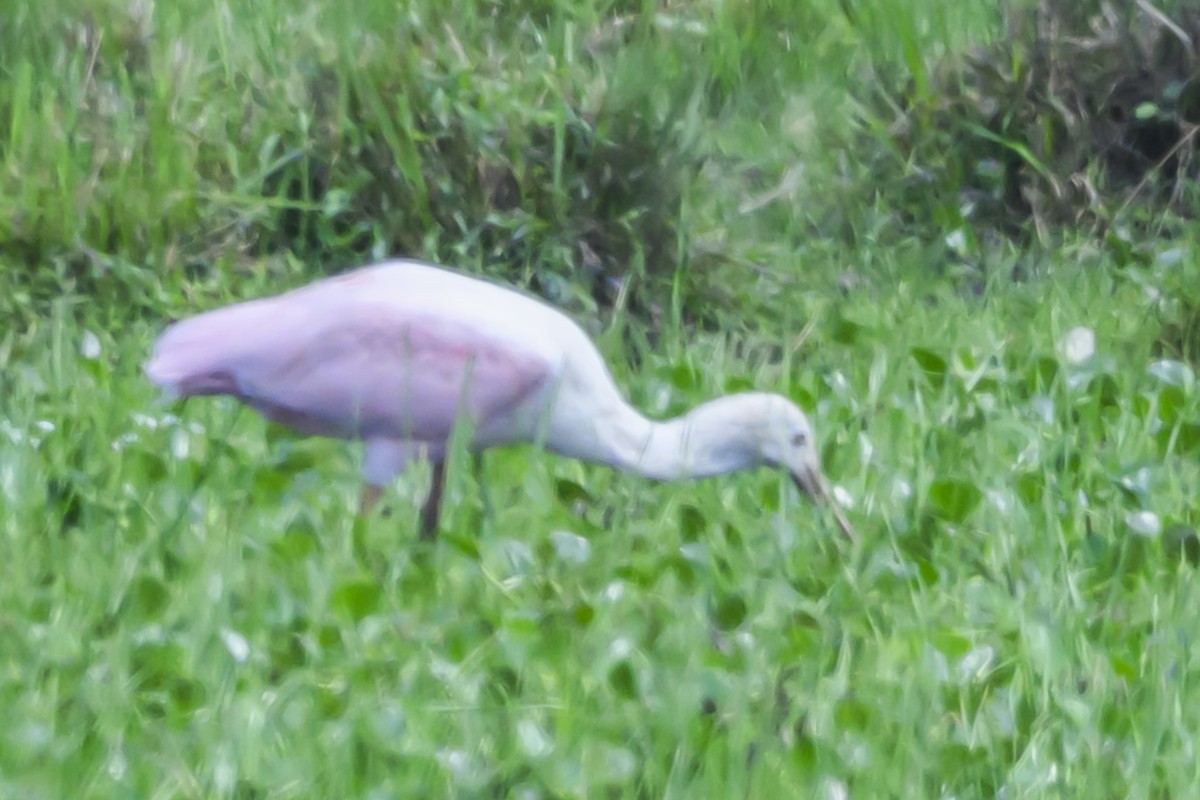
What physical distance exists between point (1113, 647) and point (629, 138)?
8.10 ft

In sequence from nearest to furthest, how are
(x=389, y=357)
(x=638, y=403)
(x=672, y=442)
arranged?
(x=389, y=357) < (x=672, y=442) < (x=638, y=403)

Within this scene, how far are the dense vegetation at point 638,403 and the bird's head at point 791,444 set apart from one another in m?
0.07

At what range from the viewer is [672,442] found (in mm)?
3793

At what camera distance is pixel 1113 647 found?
3146 millimetres

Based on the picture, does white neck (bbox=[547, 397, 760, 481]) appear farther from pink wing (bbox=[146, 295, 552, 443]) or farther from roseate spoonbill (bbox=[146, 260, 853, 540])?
pink wing (bbox=[146, 295, 552, 443])

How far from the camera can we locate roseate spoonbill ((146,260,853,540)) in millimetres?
3627

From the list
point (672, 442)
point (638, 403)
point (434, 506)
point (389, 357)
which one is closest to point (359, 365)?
point (389, 357)

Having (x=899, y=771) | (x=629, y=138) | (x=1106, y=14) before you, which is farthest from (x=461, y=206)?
(x=899, y=771)

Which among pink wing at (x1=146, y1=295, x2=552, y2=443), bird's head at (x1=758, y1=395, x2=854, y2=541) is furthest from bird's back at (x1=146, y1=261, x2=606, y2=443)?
bird's head at (x1=758, y1=395, x2=854, y2=541)

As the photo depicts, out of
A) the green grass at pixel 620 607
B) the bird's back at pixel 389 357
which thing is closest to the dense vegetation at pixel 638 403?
the green grass at pixel 620 607

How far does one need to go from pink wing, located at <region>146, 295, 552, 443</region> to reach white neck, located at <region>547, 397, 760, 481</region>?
0.18 meters

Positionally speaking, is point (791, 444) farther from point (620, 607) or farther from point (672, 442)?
point (620, 607)

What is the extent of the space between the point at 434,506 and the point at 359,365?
0.94ft

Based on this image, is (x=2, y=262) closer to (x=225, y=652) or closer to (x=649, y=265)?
(x=649, y=265)
